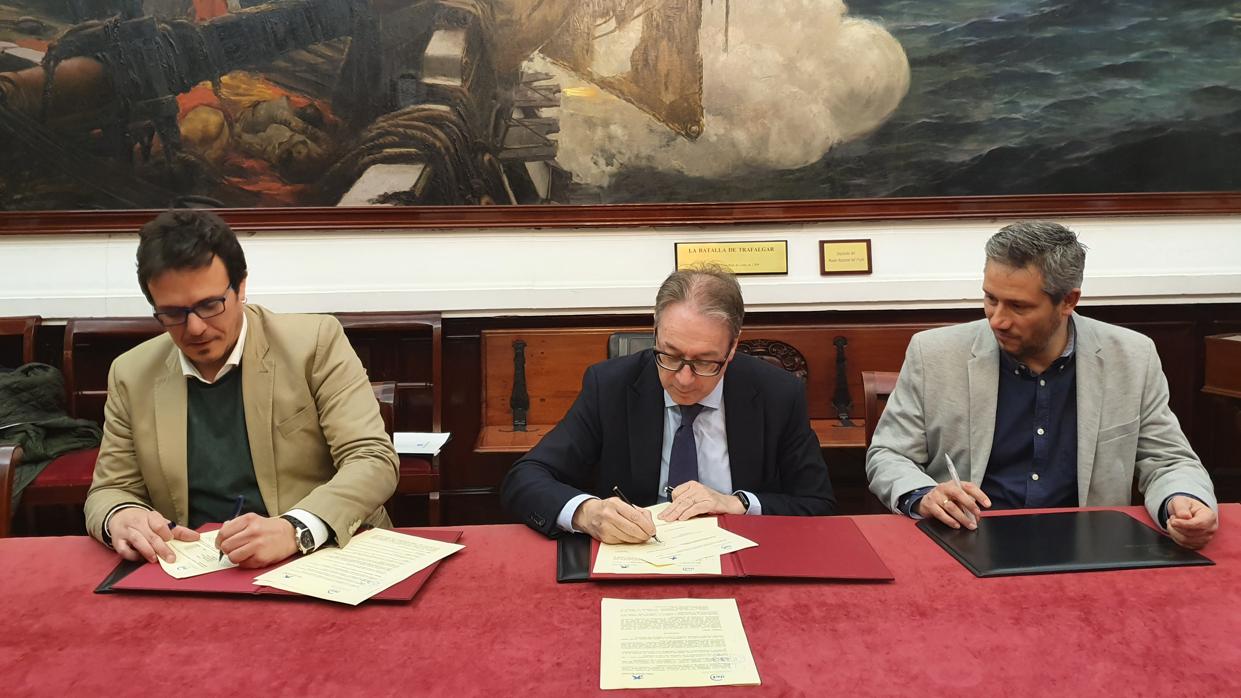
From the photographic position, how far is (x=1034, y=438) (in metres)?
1.92

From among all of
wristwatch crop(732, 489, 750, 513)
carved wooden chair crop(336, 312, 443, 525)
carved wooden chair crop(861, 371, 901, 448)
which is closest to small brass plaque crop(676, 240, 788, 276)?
carved wooden chair crop(336, 312, 443, 525)

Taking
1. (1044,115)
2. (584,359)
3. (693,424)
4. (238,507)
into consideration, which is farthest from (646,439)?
(1044,115)

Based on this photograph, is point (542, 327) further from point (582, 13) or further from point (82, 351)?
point (82, 351)

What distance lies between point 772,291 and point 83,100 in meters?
3.17

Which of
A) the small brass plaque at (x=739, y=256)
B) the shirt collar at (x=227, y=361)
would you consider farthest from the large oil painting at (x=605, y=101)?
the shirt collar at (x=227, y=361)

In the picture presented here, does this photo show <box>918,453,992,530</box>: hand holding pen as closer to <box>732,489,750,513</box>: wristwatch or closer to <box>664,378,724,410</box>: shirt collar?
<box>732,489,750,513</box>: wristwatch

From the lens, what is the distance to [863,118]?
3580 mm

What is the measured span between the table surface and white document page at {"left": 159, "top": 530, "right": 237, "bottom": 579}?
0.08 m

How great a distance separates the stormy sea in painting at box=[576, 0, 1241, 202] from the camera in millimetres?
3578

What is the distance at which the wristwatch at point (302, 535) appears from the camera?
138 centimetres

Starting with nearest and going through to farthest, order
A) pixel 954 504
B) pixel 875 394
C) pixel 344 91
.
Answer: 1. pixel 954 504
2. pixel 875 394
3. pixel 344 91

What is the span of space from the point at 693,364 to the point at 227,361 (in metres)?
1.08

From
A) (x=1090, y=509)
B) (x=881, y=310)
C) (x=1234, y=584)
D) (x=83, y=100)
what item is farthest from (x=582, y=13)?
(x=1234, y=584)

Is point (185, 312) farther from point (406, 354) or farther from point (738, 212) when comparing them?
point (738, 212)
